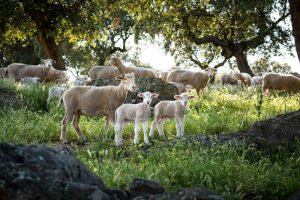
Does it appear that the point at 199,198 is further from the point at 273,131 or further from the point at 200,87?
the point at 200,87

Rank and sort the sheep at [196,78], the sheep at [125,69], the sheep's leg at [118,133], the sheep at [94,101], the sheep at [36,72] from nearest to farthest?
the sheep's leg at [118,133] → the sheep at [94,101] → the sheep at [125,69] → the sheep at [196,78] → the sheep at [36,72]

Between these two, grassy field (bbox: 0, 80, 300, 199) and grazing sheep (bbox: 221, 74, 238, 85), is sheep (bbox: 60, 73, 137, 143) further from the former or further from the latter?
grazing sheep (bbox: 221, 74, 238, 85)

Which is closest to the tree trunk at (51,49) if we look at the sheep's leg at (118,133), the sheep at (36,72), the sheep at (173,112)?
the sheep at (36,72)

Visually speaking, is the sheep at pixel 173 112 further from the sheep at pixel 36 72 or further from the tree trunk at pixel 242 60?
the tree trunk at pixel 242 60

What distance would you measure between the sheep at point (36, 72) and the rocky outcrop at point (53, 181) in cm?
2085

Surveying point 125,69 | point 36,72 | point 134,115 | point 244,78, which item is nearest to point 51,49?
point 36,72

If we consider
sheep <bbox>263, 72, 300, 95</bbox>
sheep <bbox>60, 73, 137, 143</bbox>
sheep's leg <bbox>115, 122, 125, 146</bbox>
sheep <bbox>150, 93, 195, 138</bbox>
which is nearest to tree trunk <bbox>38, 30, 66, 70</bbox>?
sheep <bbox>263, 72, 300, 95</bbox>

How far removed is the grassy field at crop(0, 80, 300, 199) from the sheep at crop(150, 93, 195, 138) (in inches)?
22.2

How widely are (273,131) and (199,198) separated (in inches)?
230

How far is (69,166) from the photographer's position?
15.5ft

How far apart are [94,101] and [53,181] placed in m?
7.91

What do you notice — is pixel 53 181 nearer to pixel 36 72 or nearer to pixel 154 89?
pixel 154 89

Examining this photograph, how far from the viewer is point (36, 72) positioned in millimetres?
25359

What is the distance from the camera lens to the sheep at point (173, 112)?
11.5 metres
